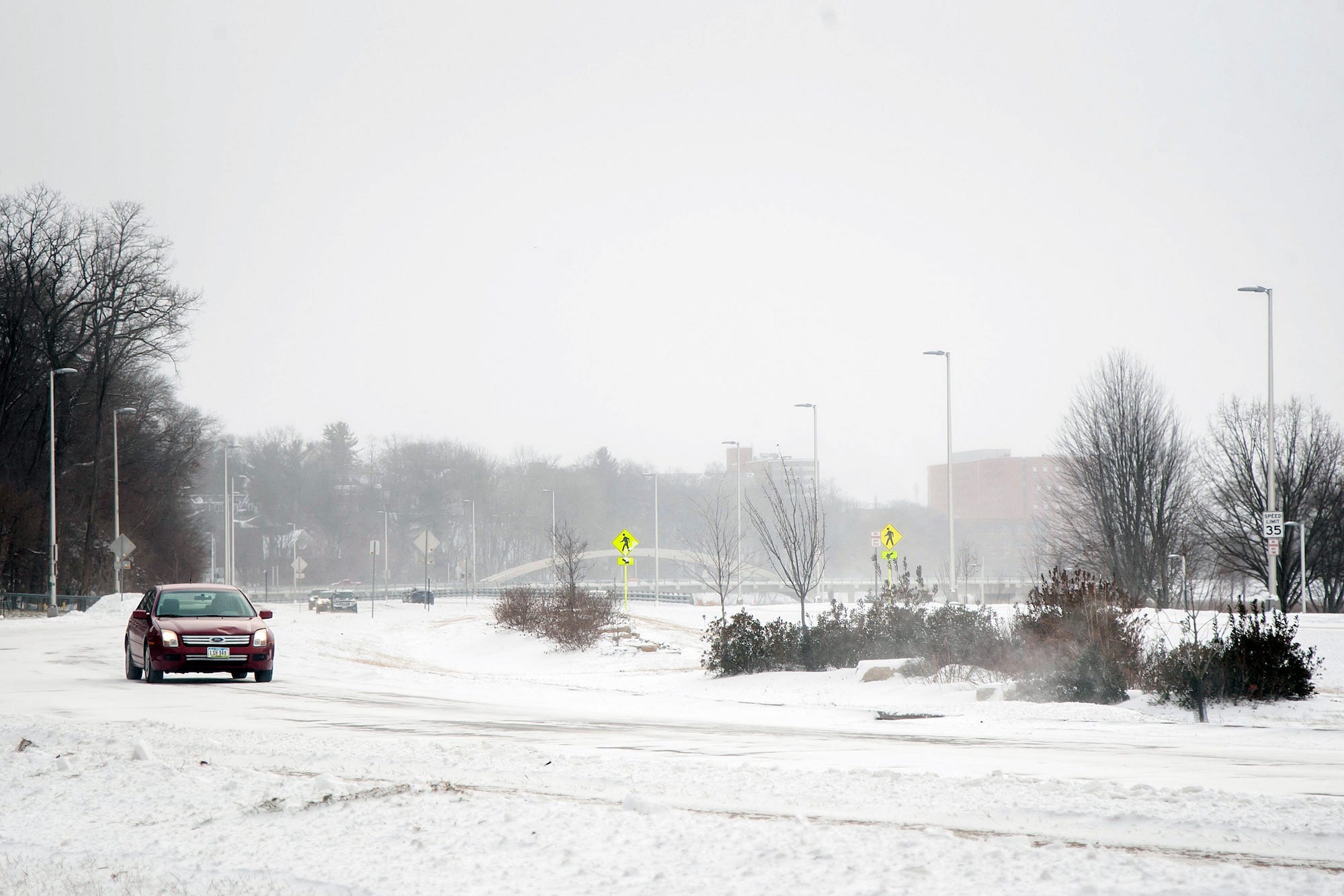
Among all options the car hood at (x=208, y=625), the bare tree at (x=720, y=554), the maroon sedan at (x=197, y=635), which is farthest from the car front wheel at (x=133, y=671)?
the bare tree at (x=720, y=554)

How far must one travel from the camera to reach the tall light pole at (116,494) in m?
49.2

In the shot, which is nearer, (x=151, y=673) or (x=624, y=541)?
(x=151, y=673)

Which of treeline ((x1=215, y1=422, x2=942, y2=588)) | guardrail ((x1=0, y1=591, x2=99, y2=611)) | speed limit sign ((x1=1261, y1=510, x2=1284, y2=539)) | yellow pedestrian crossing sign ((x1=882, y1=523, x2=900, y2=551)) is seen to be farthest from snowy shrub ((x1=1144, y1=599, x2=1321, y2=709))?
treeline ((x1=215, y1=422, x2=942, y2=588))

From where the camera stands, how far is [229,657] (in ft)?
62.4

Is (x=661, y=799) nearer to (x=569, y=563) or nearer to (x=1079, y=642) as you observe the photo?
(x=1079, y=642)

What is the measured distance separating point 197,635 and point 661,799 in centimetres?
1375

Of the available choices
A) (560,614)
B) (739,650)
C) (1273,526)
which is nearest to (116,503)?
(560,614)

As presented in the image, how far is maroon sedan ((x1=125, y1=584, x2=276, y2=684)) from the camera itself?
1880 cm

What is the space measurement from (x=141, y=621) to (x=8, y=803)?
41.6ft

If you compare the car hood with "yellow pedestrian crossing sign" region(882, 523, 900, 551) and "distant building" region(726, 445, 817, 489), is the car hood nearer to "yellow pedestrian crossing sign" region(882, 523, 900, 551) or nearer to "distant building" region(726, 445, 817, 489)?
"yellow pedestrian crossing sign" region(882, 523, 900, 551)

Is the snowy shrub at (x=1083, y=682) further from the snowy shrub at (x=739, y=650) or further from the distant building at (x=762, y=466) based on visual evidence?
the distant building at (x=762, y=466)

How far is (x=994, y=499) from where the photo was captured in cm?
17225

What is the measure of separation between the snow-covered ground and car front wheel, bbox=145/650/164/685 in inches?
114

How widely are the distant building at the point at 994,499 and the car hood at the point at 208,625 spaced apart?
13486cm
